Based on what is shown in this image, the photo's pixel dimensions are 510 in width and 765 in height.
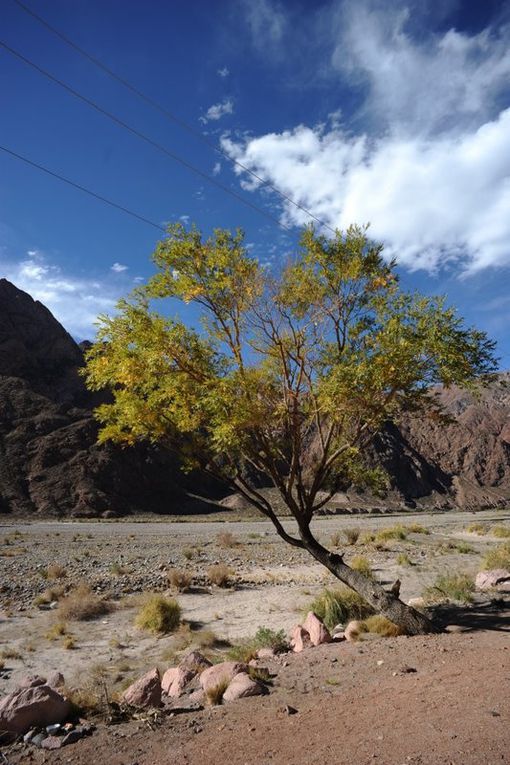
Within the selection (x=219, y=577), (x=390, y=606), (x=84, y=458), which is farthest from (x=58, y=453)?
(x=390, y=606)

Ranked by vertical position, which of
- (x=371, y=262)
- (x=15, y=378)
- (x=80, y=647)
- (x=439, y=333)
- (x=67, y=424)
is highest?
(x=15, y=378)

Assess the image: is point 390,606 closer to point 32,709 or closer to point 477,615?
point 477,615

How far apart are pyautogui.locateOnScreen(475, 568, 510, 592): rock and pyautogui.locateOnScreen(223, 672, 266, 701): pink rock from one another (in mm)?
8914

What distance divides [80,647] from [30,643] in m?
1.10

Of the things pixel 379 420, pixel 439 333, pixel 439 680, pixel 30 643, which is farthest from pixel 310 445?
pixel 30 643

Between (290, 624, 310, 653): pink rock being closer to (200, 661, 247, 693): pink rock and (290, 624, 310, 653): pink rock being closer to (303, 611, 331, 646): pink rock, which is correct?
(303, 611, 331, 646): pink rock

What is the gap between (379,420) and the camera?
967 cm

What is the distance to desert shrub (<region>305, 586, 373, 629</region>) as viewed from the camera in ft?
34.9

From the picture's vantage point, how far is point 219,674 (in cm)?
702

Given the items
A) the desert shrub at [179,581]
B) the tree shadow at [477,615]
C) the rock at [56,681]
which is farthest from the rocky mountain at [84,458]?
the rock at [56,681]

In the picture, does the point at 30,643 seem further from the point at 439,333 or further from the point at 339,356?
the point at 439,333

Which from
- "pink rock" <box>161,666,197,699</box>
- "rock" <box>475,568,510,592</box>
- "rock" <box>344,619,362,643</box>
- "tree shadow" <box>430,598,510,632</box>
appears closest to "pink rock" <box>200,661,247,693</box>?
"pink rock" <box>161,666,197,699</box>

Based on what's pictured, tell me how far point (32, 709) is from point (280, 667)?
11.4 feet

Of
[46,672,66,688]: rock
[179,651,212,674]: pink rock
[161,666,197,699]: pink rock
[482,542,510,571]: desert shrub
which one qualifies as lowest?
[46,672,66,688]: rock
